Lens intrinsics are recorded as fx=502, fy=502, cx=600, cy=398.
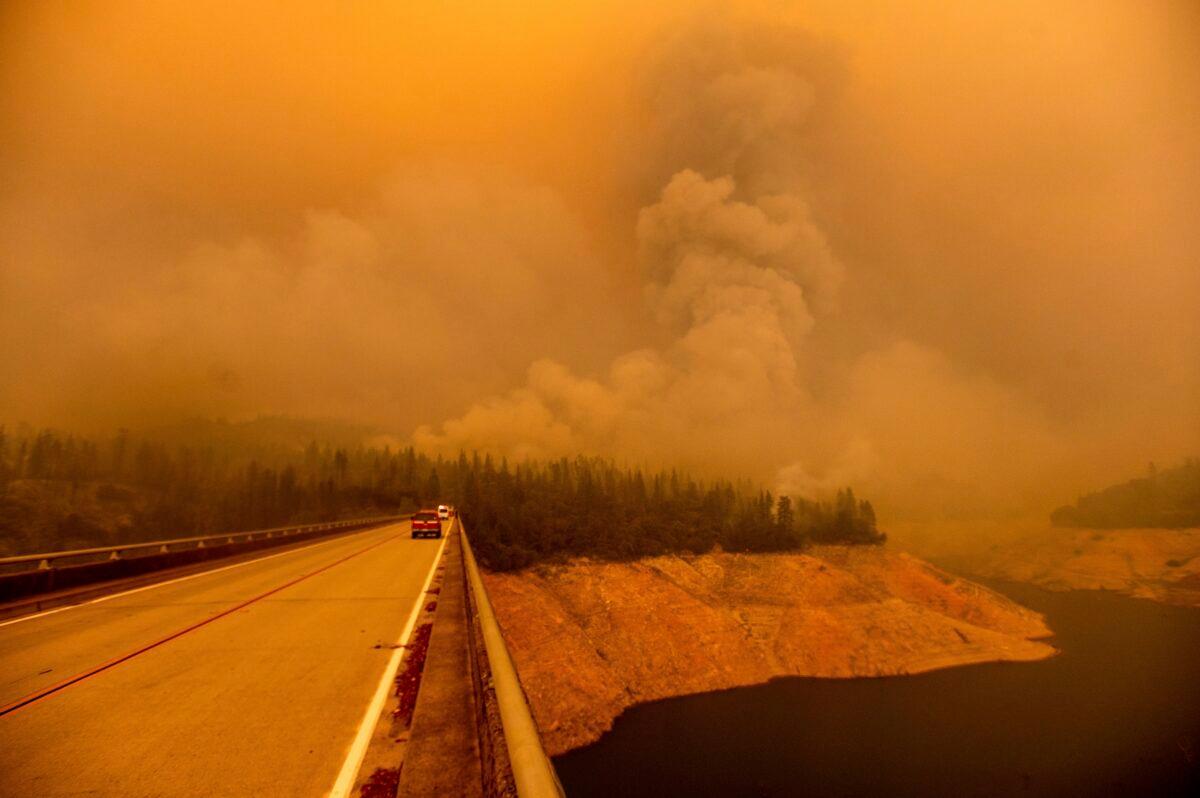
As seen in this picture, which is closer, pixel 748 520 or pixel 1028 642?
pixel 1028 642

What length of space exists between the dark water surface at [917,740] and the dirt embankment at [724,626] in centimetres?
266

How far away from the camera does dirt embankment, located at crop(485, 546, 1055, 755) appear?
45938 millimetres

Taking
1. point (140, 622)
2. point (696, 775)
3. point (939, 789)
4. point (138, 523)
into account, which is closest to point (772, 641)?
point (939, 789)

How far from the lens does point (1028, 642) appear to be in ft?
279

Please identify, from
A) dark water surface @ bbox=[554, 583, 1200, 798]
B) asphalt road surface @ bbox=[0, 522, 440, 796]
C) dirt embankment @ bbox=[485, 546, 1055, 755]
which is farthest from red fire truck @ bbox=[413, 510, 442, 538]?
asphalt road surface @ bbox=[0, 522, 440, 796]

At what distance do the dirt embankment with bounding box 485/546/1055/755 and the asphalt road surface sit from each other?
3465cm

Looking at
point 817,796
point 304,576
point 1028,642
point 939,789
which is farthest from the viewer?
point 1028,642

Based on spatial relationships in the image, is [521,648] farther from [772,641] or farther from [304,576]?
[772,641]

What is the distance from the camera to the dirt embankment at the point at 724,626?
151 ft

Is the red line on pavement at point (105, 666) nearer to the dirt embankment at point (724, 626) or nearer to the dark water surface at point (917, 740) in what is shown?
the dirt embankment at point (724, 626)

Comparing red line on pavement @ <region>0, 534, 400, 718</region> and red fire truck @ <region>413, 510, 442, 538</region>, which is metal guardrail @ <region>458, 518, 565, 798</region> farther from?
red fire truck @ <region>413, 510, 442, 538</region>

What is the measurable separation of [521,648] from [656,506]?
72.4 metres

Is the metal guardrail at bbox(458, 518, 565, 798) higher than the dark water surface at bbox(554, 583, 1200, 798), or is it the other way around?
the metal guardrail at bbox(458, 518, 565, 798)

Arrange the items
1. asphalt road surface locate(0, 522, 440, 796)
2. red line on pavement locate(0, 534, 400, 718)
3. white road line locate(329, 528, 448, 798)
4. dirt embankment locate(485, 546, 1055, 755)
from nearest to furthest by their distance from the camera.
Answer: white road line locate(329, 528, 448, 798), asphalt road surface locate(0, 522, 440, 796), red line on pavement locate(0, 534, 400, 718), dirt embankment locate(485, 546, 1055, 755)
